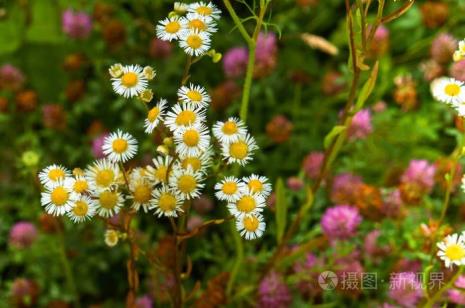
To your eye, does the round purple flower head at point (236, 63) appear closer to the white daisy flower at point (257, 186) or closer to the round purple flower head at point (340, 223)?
the round purple flower head at point (340, 223)

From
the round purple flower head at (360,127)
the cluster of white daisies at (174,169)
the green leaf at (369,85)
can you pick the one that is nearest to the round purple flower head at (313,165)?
the round purple flower head at (360,127)

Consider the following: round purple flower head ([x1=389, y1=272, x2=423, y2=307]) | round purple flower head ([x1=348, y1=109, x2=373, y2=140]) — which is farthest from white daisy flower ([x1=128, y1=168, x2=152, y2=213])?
round purple flower head ([x1=348, y1=109, x2=373, y2=140])

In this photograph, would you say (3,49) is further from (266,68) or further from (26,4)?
(266,68)

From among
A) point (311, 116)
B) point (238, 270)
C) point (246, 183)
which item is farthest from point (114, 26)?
point (246, 183)

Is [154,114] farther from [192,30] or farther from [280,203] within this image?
[280,203]

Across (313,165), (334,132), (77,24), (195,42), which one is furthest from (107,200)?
(77,24)

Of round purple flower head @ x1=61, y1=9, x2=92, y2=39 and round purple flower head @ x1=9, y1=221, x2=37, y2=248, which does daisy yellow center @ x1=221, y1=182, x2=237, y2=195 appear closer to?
round purple flower head @ x1=9, y1=221, x2=37, y2=248

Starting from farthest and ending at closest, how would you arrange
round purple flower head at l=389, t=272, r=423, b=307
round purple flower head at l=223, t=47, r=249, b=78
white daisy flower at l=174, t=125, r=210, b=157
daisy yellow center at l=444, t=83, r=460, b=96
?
round purple flower head at l=223, t=47, r=249, b=78 < round purple flower head at l=389, t=272, r=423, b=307 < daisy yellow center at l=444, t=83, r=460, b=96 < white daisy flower at l=174, t=125, r=210, b=157
